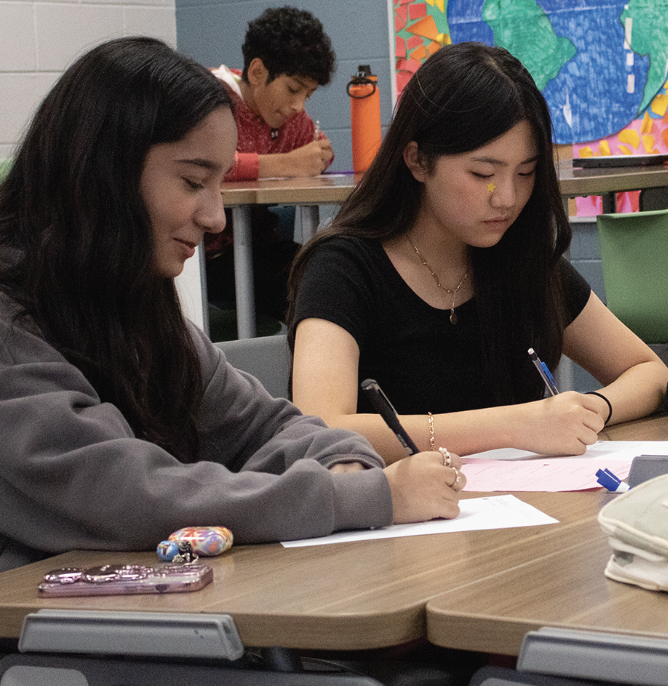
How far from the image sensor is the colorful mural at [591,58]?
3867 millimetres

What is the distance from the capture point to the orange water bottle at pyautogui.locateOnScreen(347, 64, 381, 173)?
11.3ft

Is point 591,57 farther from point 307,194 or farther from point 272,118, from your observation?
point 307,194

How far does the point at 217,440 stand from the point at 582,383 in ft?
10.00

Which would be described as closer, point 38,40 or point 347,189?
point 347,189

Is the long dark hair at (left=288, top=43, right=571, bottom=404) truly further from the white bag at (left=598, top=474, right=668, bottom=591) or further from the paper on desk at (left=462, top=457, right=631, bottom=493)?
the white bag at (left=598, top=474, right=668, bottom=591)

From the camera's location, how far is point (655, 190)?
3.28m

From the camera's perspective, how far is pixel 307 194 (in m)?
2.76

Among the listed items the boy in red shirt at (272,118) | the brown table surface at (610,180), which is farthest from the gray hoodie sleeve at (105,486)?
the boy in red shirt at (272,118)

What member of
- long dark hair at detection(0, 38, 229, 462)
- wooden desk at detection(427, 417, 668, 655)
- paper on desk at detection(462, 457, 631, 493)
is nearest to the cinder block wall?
long dark hair at detection(0, 38, 229, 462)

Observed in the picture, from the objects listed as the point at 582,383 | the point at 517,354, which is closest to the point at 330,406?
the point at 517,354

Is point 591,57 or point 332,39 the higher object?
point 332,39

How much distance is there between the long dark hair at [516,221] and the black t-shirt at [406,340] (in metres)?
0.03

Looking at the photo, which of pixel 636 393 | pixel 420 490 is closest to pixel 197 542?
pixel 420 490

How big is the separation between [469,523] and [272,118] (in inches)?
125
